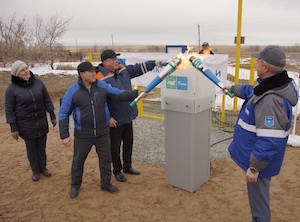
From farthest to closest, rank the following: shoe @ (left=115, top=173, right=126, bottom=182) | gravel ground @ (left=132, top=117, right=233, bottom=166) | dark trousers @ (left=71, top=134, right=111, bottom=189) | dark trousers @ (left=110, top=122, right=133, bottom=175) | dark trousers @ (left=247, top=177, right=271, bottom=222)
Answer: gravel ground @ (left=132, top=117, right=233, bottom=166) → shoe @ (left=115, top=173, right=126, bottom=182) → dark trousers @ (left=110, top=122, right=133, bottom=175) → dark trousers @ (left=71, top=134, right=111, bottom=189) → dark trousers @ (left=247, top=177, right=271, bottom=222)

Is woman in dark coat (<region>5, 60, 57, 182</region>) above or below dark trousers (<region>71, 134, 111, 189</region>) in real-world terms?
above

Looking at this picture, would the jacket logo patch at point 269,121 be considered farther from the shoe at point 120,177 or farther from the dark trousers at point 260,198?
the shoe at point 120,177

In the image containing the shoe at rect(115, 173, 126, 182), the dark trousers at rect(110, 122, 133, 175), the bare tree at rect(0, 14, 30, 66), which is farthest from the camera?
the bare tree at rect(0, 14, 30, 66)

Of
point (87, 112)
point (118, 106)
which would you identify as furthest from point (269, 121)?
point (118, 106)

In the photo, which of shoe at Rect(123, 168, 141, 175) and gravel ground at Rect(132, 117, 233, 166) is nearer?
shoe at Rect(123, 168, 141, 175)

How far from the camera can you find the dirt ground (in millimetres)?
3420

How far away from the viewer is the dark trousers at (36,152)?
171 inches

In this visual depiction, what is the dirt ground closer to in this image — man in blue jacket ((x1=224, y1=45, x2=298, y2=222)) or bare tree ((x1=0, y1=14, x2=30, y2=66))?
man in blue jacket ((x1=224, y1=45, x2=298, y2=222))

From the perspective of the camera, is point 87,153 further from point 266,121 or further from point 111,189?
point 266,121

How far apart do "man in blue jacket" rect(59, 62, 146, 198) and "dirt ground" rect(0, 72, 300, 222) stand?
1.24ft

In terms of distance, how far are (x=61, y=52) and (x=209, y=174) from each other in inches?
935

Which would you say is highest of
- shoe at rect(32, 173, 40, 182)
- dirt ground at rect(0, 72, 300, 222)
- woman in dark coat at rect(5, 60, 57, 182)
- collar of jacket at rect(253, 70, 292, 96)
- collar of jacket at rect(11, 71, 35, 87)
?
collar of jacket at rect(253, 70, 292, 96)

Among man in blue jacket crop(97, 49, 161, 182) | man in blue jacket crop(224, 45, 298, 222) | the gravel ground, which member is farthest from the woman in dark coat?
man in blue jacket crop(224, 45, 298, 222)

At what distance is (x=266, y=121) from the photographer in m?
2.14
